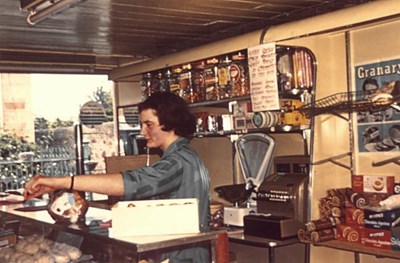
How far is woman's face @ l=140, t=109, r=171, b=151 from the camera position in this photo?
2734 millimetres

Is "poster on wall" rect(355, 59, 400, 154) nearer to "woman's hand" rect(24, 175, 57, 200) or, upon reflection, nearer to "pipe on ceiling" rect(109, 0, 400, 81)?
"pipe on ceiling" rect(109, 0, 400, 81)

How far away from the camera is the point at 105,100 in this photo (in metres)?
6.46

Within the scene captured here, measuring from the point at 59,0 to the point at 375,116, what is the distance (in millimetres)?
1971

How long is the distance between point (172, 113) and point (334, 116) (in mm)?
1256

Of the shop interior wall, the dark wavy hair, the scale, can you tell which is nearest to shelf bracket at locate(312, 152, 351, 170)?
the shop interior wall

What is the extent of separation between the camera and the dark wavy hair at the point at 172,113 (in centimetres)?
273

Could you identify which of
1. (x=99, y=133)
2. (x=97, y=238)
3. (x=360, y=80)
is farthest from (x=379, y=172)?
(x=99, y=133)

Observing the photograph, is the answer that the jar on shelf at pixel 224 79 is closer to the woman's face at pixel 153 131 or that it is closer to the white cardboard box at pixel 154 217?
the woman's face at pixel 153 131

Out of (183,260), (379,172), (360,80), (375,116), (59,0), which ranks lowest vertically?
(183,260)

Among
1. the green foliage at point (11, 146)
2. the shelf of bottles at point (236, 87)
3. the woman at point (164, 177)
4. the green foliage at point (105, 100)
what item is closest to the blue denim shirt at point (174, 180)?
the woman at point (164, 177)

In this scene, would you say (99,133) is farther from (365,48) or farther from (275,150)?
(365,48)

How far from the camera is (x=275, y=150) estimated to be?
4.29 meters

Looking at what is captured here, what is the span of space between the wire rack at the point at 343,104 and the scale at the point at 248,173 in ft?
2.43

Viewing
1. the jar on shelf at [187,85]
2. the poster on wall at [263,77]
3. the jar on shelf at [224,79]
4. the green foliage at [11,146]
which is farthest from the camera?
the green foliage at [11,146]
